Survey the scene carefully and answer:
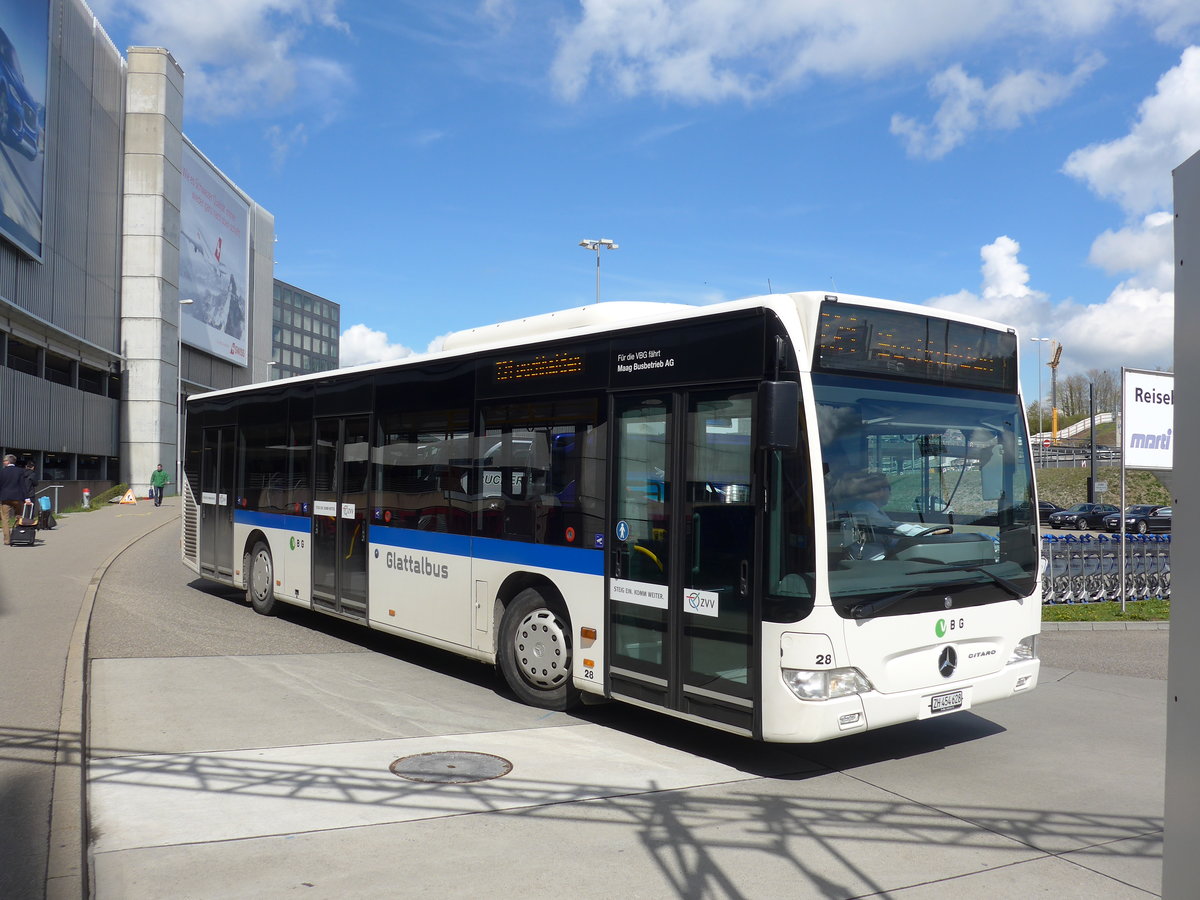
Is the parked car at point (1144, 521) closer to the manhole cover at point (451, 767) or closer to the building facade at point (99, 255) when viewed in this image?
the building facade at point (99, 255)

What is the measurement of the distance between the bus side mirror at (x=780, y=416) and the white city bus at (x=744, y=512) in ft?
0.05

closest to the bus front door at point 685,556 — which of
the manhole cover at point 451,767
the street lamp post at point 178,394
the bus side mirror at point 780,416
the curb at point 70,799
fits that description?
the bus side mirror at point 780,416

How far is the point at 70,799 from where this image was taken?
18.4 feet

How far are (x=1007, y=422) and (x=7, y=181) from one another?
3909cm

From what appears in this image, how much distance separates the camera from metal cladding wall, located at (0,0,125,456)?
40.6 metres

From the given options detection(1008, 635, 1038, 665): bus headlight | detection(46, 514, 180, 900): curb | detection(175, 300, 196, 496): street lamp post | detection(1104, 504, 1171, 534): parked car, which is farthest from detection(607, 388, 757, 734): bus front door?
detection(175, 300, 196, 496): street lamp post

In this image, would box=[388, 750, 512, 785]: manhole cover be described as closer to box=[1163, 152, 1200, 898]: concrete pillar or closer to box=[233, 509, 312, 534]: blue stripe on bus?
box=[1163, 152, 1200, 898]: concrete pillar

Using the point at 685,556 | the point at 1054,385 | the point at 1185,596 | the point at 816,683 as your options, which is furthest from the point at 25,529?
the point at 1054,385

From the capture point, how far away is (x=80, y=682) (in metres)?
8.47

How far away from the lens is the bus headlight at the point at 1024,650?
7191 millimetres

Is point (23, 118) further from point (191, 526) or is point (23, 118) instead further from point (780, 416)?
point (780, 416)

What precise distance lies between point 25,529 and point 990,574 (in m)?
21.8

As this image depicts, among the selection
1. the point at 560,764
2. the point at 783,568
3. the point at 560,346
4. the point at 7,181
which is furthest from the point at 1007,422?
the point at 7,181

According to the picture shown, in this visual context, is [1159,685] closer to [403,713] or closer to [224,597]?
[403,713]
